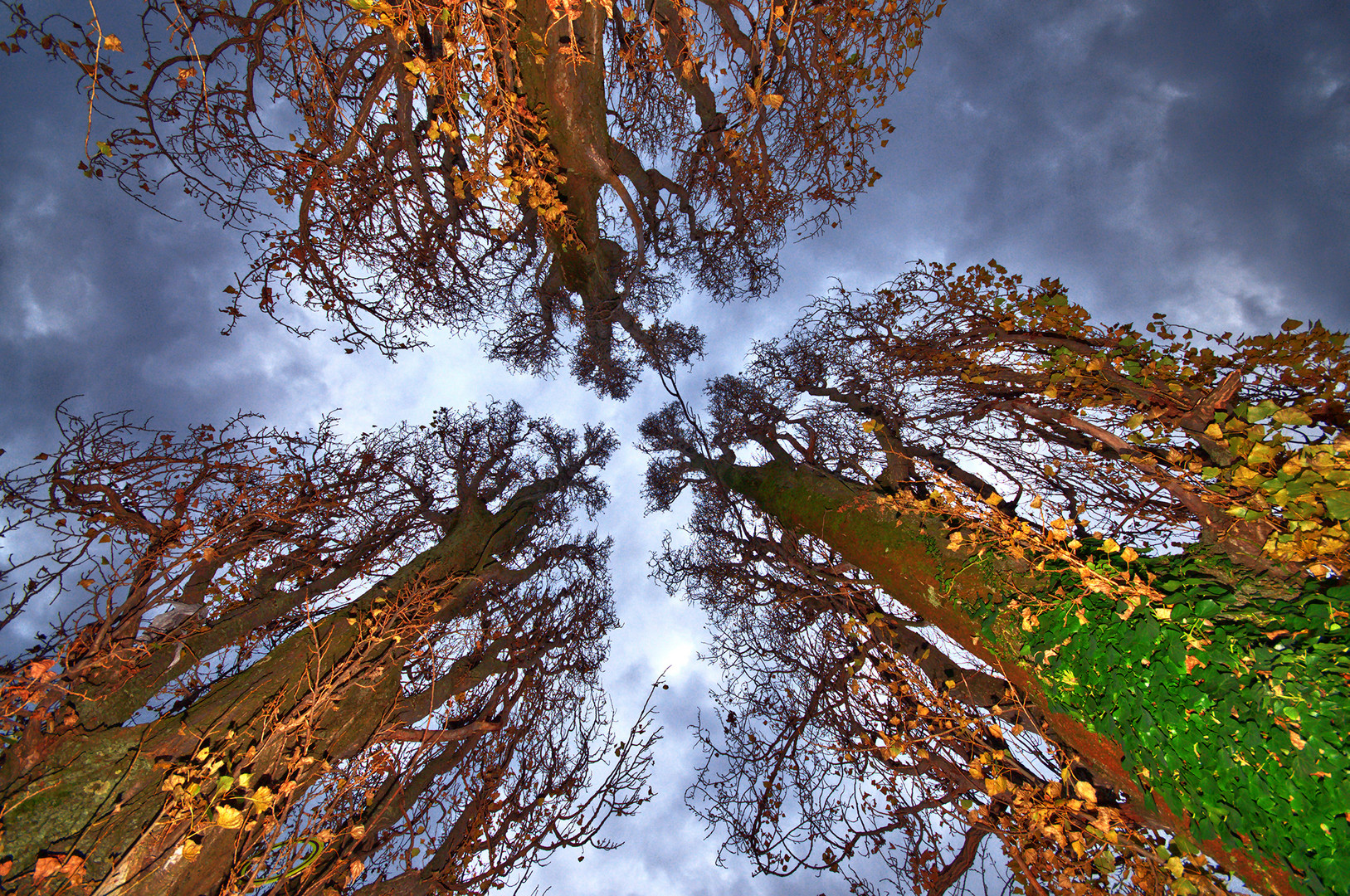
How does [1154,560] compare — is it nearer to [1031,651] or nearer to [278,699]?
[1031,651]

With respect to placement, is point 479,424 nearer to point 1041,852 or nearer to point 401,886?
point 401,886

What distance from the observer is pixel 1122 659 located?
2.35 meters

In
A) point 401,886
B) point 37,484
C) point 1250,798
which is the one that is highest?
point 37,484

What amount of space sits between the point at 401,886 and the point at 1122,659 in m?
6.07

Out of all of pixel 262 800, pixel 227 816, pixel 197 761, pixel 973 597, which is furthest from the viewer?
pixel 973 597

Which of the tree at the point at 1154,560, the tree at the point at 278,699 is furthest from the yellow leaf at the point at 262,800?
the tree at the point at 1154,560

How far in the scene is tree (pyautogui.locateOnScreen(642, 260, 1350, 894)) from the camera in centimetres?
186

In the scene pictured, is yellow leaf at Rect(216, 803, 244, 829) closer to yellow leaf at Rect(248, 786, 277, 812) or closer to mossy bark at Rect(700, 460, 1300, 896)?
yellow leaf at Rect(248, 786, 277, 812)

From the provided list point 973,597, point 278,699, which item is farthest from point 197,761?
point 973,597

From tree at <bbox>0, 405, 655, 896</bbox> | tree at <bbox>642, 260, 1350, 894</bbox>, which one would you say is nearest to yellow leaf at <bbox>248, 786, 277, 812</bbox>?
tree at <bbox>0, 405, 655, 896</bbox>

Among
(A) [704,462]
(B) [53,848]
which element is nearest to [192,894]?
(B) [53,848]

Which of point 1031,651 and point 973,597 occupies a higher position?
point 973,597

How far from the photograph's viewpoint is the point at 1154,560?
8.52ft

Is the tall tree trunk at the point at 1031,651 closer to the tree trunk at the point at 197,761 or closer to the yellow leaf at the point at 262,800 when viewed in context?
the tree trunk at the point at 197,761
